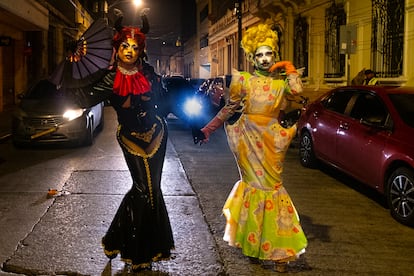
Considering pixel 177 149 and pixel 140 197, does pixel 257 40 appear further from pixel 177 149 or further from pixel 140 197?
pixel 177 149

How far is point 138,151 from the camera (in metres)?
A: 4.43

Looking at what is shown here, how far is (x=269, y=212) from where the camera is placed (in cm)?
452

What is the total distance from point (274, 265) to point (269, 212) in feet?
1.88

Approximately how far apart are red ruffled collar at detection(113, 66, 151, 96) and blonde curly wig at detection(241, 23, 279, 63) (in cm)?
97

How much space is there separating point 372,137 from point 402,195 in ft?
3.49

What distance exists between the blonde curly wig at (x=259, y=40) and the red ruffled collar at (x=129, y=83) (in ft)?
3.19

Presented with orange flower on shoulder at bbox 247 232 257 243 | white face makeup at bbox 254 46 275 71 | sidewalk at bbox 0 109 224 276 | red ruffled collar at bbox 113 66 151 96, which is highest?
white face makeup at bbox 254 46 275 71

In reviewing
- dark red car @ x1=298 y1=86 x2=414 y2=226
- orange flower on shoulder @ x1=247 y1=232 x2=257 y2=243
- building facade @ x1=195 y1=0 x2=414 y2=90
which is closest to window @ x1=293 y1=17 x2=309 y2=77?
building facade @ x1=195 y1=0 x2=414 y2=90

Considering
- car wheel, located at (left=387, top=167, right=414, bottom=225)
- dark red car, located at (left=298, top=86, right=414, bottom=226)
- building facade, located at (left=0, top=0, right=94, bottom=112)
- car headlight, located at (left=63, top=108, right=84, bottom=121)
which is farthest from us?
building facade, located at (left=0, top=0, right=94, bottom=112)

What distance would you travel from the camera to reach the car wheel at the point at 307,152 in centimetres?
1004

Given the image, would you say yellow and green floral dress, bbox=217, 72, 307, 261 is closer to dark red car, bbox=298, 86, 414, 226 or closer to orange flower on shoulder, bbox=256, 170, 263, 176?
orange flower on shoulder, bbox=256, 170, 263, 176

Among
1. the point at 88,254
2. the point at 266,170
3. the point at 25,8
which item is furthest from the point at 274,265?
the point at 25,8

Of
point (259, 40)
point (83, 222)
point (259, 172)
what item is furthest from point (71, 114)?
point (259, 172)

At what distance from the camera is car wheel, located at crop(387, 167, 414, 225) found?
249 inches
